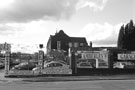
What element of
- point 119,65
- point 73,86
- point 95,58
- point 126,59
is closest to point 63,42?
point 119,65

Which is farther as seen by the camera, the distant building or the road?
the distant building

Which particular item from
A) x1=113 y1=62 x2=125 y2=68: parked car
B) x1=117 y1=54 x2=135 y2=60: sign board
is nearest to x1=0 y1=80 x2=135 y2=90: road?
x1=117 y1=54 x2=135 y2=60: sign board

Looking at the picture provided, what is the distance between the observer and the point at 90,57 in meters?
31.5

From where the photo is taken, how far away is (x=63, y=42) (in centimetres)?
8919

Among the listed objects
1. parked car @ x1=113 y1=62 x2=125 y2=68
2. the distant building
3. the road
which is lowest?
the road

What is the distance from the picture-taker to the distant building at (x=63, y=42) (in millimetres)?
88213

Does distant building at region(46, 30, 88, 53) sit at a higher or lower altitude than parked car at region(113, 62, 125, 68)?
higher

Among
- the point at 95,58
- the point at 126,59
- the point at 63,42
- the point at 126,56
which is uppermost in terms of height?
the point at 63,42

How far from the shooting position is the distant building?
88.2 metres

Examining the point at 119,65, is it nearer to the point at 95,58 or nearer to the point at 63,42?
the point at 95,58

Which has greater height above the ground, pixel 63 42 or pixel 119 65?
pixel 63 42

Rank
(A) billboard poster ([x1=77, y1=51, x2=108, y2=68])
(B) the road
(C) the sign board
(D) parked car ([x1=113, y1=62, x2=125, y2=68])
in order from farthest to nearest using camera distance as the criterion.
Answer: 1. (D) parked car ([x1=113, y1=62, x2=125, y2=68])
2. (C) the sign board
3. (A) billboard poster ([x1=77, y1=51, x2=108, y2=68])
4. (B) the road

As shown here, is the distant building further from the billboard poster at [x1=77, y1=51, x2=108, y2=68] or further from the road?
the road

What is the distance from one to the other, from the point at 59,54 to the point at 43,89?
3748cm
